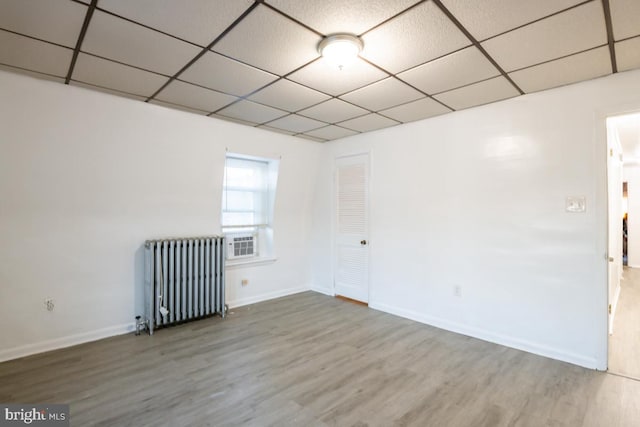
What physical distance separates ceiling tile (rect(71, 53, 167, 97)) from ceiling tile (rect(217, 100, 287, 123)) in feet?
2.68

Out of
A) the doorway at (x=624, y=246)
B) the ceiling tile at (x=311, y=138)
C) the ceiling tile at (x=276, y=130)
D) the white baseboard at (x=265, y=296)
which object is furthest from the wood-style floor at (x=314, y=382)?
the ceiling tile at (x=311, y=138)

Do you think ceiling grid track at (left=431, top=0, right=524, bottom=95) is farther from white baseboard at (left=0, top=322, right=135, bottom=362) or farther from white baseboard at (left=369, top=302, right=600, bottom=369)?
white baseboard at (left=0, top=322, right=135, bottom=362)

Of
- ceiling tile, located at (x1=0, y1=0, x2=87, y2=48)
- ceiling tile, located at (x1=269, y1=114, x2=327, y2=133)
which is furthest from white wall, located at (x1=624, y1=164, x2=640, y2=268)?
ceiling tile, located at (x1=0, y1=0, x2=87, y2=48)

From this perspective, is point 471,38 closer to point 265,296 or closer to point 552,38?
point 552,38

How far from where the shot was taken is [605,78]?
2.79 metres

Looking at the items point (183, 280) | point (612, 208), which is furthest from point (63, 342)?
point (612, 208)

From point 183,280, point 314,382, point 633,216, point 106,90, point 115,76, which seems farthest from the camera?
point 633,216

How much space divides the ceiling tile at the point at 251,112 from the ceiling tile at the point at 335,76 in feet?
2.80

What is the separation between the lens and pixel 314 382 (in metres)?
2.65

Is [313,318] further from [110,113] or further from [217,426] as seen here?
[110,113]

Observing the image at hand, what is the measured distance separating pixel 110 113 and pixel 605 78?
481 cm

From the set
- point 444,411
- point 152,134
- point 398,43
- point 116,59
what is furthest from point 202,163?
point 444,411

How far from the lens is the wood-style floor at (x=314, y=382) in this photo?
2.21 meters

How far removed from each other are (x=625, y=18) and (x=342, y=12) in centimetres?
174
